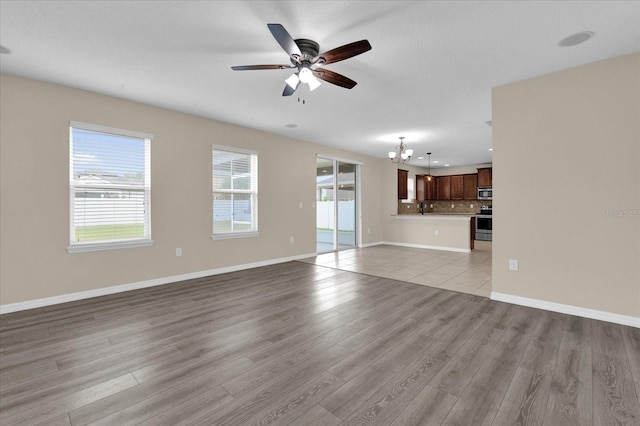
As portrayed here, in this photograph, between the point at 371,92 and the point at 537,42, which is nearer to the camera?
the point at 537,42

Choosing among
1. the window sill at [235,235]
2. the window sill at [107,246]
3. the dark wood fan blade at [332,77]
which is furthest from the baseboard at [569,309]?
the window sill at [107,246]

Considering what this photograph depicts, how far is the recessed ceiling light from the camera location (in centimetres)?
246

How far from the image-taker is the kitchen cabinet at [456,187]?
1030 cm

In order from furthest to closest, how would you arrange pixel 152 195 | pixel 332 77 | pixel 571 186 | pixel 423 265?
pixel 423 265 < pixel 152 195 < pixel 571 186 < pixel 332 77

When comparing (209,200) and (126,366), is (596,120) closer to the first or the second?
(126,366)

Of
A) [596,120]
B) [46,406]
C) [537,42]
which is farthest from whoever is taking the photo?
[596,120]

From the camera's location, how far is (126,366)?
2.12 meters

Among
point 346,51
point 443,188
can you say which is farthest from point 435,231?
point 346,51

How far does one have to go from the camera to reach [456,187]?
10406 millimetres

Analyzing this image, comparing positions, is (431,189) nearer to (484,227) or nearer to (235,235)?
(484,227)

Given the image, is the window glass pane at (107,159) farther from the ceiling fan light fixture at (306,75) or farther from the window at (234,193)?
the ceiling fan light fixture at (306,75)

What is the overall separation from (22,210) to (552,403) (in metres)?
5.02

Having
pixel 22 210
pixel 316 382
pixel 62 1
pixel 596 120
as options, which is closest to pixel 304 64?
pixel 62 1

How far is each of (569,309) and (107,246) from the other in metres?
5.43
